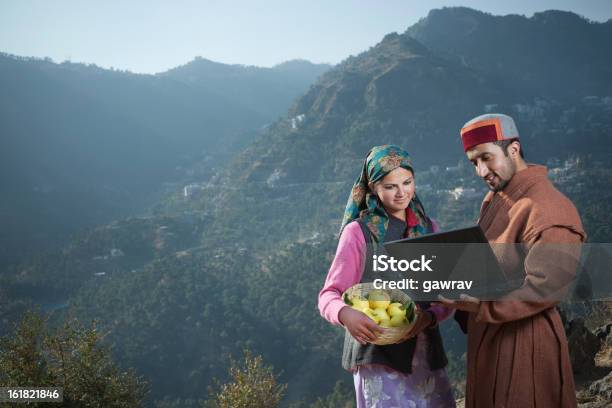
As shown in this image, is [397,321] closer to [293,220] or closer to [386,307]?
[386,307]

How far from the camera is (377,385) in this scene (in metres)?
1.60

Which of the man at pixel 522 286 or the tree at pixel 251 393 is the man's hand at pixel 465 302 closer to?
the man at pixel 522 286

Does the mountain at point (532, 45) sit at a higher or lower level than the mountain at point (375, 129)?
higher

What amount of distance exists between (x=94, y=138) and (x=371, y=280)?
88033 millimetres

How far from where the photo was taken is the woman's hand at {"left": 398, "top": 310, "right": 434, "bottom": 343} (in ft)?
4.71

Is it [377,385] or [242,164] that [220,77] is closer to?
[242,164]

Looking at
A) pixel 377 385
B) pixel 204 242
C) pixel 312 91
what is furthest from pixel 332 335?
pixel 312 91

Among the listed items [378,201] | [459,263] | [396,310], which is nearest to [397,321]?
[396,310]

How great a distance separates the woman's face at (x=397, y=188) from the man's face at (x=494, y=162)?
0.23m

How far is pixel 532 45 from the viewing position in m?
89.2

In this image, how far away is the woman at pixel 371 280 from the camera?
1.57m

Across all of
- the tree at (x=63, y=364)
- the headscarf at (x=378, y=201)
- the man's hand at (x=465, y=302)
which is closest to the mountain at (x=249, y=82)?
the tree at (x=63, y=364)

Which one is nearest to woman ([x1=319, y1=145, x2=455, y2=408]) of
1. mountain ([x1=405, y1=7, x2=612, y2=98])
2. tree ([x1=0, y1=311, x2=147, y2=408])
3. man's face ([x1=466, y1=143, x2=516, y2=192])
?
man's face ([x1=466, y1=143, x2=516, y2=192])

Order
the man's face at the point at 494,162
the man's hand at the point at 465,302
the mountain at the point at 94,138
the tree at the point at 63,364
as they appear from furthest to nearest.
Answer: the mountain at the point at 94,138, the tree at the point at 63,364, the man's face at the point at 494,162, the man's hand at the point at 465,302
